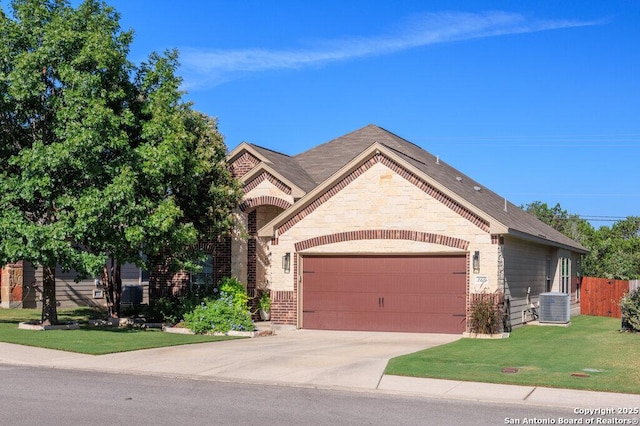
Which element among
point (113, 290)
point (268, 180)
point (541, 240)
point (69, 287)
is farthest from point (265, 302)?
point (541, 240)

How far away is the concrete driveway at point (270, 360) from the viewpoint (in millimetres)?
13914

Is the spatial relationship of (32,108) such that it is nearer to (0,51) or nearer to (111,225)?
(0,51)

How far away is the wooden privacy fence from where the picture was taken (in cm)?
3559

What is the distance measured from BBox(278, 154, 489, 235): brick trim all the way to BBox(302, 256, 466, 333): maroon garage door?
1353mm

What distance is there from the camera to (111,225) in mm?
21016

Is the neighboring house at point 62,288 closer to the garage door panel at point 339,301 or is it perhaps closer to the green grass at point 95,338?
the green grass at point 95,338

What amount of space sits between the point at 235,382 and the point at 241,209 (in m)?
14.7

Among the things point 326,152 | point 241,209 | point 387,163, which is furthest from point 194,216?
point 326,152

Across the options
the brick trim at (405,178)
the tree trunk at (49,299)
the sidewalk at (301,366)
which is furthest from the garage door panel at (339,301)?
the tree trunk at (49,299)

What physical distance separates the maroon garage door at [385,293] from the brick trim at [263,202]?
9.91 ft

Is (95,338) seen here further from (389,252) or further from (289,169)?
(289,169)

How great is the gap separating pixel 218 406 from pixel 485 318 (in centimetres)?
1264

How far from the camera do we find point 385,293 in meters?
23.8

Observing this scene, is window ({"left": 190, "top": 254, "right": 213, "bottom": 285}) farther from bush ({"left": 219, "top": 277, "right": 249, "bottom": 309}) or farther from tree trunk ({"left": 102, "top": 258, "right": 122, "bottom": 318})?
tree trunk ({"left": 102, "top": 258, "right": 122, "bottom": 318})
